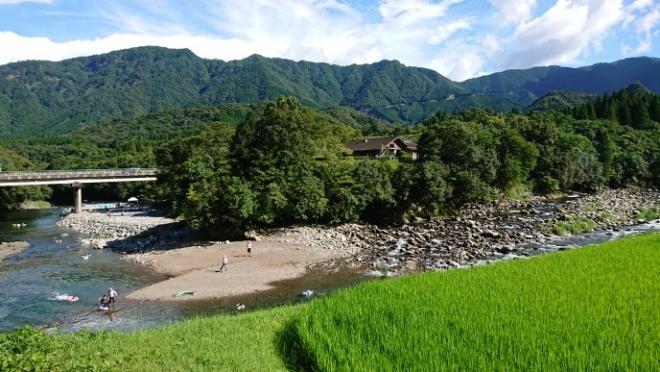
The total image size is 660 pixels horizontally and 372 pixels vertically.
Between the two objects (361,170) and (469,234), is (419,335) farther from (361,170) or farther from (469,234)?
(361,170)

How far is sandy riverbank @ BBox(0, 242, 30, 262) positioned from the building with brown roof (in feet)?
142

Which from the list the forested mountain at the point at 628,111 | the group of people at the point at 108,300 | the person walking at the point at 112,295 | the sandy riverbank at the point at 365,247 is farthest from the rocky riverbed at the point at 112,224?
the forested mountain at the point at 628,111

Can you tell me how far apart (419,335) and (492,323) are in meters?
2.11

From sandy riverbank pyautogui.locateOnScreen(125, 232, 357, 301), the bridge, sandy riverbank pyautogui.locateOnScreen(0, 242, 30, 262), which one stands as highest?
the bridge

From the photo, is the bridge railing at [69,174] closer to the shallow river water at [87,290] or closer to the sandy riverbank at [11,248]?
the sandy riverbank at [11,248]

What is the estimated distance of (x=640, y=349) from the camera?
1019 centimetres

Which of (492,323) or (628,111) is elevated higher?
(628,111)

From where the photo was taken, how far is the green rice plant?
32.9 feet

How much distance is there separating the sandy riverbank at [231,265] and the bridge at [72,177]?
32230mm

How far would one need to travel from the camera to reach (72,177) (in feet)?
217

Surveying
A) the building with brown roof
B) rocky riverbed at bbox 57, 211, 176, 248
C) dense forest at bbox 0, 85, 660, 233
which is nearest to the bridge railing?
dense forest at bbox 0, 85, 660, 233

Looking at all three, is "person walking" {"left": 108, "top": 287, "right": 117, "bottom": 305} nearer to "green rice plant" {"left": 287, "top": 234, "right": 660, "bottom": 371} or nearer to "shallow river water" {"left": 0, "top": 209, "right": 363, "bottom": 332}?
"shallow river water" {"left": 0, "top": 209, "right": 363, "bottom": 332}

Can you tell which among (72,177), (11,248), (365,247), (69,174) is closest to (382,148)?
(365,247)

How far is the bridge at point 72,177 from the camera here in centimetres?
5953
